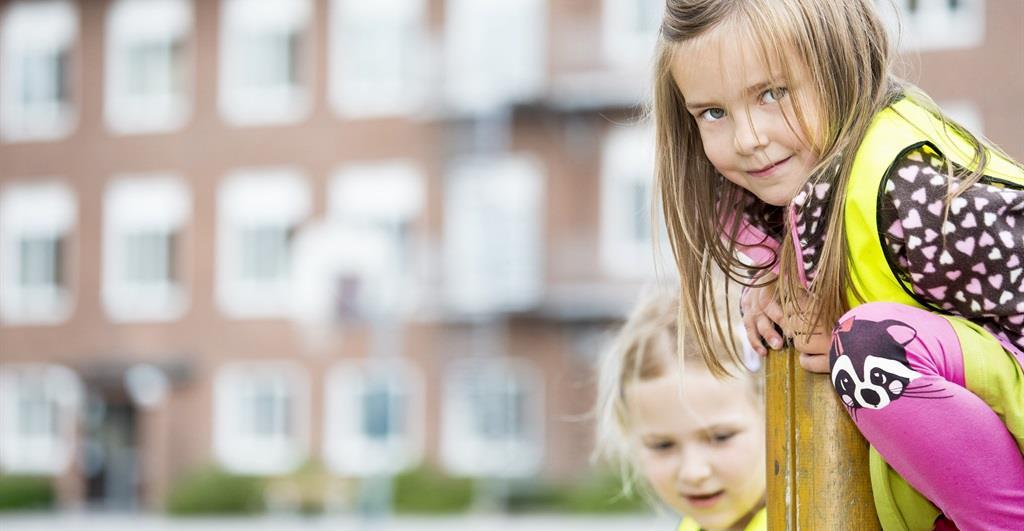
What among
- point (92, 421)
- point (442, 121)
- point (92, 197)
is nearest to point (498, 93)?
point (442, 121)

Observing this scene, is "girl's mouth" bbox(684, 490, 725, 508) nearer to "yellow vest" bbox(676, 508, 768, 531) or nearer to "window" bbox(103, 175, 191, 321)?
"yellow vest" bbox(676, 508, 768, 531)

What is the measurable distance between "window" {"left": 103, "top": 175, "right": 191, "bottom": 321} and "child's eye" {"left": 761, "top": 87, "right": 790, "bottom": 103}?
2762 cm

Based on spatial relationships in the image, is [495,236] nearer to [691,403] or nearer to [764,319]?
[691,403]

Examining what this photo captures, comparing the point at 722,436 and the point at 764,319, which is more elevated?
the point at 764,319

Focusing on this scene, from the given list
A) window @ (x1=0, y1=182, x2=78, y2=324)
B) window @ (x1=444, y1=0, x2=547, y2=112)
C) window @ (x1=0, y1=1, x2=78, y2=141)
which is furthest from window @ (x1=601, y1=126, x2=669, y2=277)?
window @ (x1=0, y1=1, x2=78, y2=141)

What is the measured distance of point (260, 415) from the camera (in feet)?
92.6

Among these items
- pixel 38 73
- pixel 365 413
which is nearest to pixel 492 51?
pixel 365 413

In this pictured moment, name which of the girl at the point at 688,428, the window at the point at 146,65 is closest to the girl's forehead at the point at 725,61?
the girl at the point at 688,428

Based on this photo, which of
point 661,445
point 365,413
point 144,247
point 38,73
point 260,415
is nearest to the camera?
point 661,445

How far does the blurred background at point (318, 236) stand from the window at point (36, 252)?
0.19 ft

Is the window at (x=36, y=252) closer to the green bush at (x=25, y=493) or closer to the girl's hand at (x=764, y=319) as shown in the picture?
the green bush at (x=25, y=493)

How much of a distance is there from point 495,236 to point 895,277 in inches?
970

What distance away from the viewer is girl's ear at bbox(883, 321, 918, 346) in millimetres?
1631

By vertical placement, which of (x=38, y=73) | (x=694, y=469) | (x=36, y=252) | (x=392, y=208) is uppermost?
(x=38, y=73)
